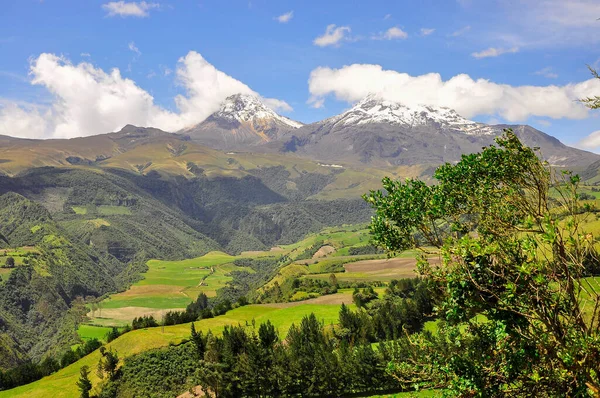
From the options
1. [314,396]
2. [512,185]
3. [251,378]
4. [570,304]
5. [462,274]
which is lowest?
[314,396]

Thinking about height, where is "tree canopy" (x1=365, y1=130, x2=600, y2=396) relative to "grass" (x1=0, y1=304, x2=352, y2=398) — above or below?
above

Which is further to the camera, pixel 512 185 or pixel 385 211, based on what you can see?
pixel 385 211

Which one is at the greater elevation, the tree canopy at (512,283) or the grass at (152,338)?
the tree canopy at (512,283)

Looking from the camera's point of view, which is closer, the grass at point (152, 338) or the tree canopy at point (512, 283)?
the tree canopy at point (512, 283)

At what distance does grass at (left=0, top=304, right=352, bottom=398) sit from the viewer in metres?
114

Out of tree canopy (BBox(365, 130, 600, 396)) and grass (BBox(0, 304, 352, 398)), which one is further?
grass (BBox(0, 304, 352, 398))

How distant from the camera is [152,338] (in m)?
126

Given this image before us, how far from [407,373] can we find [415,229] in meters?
7.15

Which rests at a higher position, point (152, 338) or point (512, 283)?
point (512, 283)

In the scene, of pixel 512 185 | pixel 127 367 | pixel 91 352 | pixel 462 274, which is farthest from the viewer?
pixel 91 352

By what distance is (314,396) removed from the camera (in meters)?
94.8

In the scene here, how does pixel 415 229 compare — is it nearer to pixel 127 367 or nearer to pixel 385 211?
pixel 385 211

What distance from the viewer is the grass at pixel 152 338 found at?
4471 inches

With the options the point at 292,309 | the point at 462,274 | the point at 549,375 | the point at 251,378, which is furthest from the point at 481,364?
the point at 292,309
